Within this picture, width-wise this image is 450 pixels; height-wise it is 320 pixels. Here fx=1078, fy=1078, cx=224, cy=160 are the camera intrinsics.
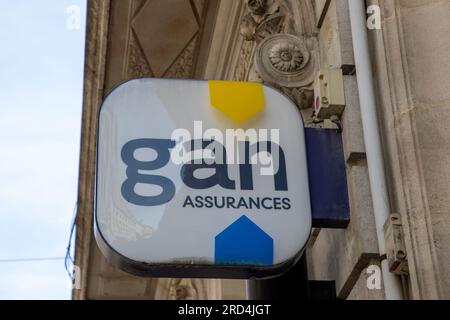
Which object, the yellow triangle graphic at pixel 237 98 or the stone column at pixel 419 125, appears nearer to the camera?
the stone column at pixel 419 125

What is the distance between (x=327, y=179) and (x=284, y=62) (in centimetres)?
115

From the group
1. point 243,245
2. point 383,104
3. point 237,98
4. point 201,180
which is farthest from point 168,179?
point 383,104

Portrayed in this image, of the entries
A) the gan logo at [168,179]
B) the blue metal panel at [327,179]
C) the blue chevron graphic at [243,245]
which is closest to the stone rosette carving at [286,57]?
the blue metal panel at [327,179]

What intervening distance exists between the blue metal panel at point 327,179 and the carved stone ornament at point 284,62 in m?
0.83

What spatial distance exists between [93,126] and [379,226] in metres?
7.38

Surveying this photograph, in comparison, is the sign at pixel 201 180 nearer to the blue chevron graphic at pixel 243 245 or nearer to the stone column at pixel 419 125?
the blue chevron graphic at pixel 243 245

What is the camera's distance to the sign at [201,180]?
5031 mm

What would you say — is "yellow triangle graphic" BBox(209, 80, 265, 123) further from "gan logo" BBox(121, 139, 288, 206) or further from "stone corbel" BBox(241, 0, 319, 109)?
"stone corbel" BBox(241, 0, 319, 109)

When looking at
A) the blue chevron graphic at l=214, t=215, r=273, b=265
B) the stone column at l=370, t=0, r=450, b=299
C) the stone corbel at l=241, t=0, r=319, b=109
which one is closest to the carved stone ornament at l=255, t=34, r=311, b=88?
the stone corbel at l=241, t=0, r=319, b=109

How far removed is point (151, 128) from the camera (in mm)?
5445

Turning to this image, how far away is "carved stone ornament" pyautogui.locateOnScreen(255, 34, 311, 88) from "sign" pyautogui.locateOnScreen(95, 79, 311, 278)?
2.28 ft

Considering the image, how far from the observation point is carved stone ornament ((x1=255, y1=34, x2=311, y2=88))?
638cm

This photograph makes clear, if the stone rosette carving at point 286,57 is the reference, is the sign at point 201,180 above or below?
below
